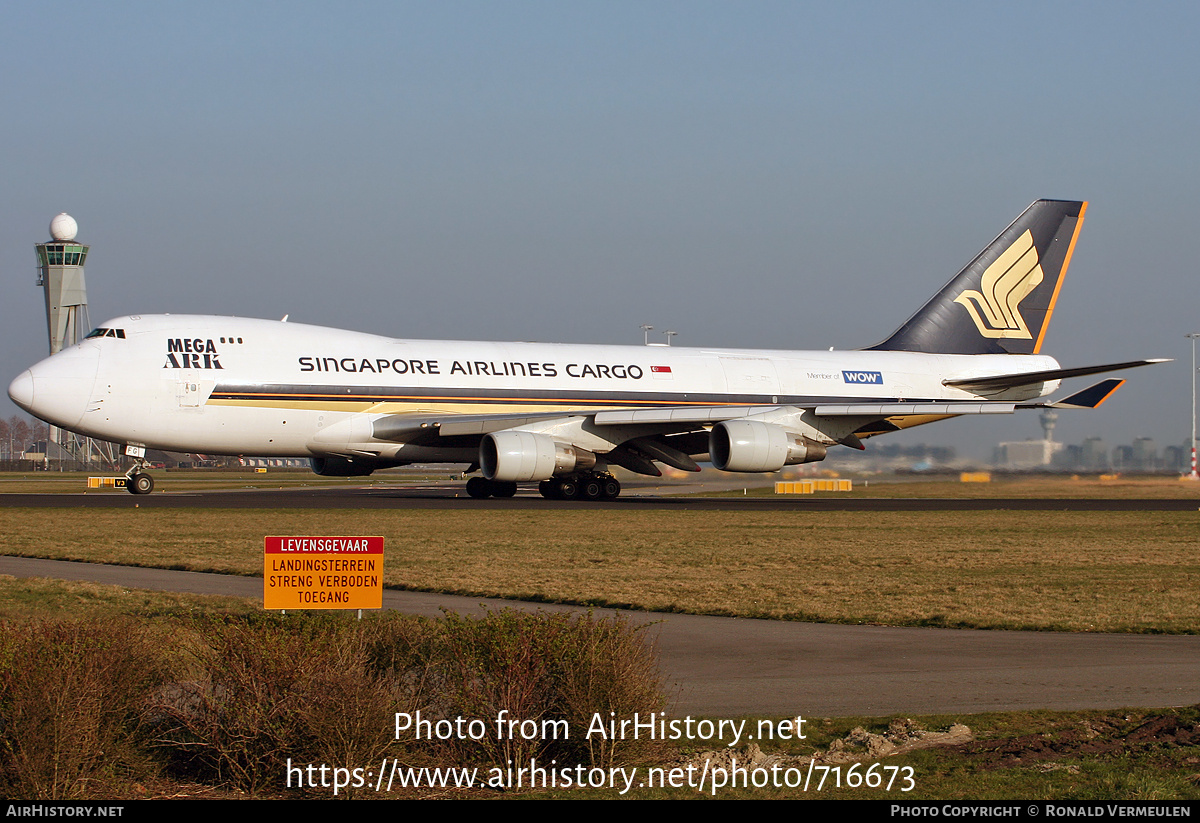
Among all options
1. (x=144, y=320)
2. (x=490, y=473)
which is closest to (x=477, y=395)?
(x=490, y=473)

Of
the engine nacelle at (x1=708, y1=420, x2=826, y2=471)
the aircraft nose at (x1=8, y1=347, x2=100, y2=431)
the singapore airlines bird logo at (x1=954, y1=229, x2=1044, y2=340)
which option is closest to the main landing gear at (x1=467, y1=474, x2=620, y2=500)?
the engine nacelle at (x1=708, y1=420, x2=826, y2=471)

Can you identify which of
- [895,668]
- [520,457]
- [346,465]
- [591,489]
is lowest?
[895,668]

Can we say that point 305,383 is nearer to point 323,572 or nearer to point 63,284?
point 323,572

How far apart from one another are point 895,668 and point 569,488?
86.4ft

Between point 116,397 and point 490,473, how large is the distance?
10.0 meters

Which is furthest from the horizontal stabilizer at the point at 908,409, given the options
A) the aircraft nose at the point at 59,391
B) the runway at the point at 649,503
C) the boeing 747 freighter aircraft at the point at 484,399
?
the aircraft nose at the point at 59,391

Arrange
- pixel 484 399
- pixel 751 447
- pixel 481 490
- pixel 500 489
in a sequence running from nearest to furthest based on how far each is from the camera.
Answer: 1. pixel 751 447
2. pixel 484 399
3. pixel 481 490
4. pixel 500 489

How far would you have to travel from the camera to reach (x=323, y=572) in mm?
9484

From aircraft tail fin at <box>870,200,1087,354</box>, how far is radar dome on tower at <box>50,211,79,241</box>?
3788 inches

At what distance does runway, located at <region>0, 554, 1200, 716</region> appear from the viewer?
9.02 metres

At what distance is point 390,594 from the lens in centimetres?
1494

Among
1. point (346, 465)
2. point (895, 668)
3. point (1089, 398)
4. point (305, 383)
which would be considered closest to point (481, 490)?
point (346, 465)

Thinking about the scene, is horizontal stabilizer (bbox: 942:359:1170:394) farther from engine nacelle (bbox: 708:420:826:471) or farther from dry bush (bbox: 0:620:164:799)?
dry bush (bbox: 0:620:164:799)

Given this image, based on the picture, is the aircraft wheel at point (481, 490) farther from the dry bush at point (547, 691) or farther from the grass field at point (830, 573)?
the dry bush at point (547, 691)
